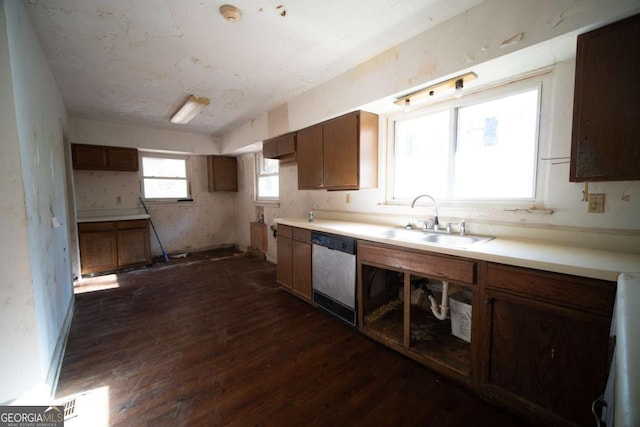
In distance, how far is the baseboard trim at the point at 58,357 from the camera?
1678 mm

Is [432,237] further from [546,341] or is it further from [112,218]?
[112,218]

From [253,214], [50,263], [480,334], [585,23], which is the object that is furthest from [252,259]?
[585,23]

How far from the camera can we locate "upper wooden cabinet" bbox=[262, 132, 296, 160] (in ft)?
11.3

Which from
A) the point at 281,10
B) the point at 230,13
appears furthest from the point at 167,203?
the point at 281,10

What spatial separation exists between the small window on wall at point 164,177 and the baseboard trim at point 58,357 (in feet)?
9.76

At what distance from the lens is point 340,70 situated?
255cm

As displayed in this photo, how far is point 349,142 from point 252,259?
3279mm

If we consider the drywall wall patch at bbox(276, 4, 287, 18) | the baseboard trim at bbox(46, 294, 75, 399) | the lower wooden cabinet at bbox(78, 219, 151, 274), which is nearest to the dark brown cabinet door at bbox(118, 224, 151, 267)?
the lower wooden cabinet at bbox(78, 219, 151, 274)

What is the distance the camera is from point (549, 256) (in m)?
1.39

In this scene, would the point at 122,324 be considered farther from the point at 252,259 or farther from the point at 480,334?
the point at 480,334

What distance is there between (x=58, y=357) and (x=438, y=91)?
143 inches

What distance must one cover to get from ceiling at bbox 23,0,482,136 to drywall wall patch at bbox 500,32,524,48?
332mm

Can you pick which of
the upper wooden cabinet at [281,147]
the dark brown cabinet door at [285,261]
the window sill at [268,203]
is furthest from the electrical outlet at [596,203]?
the window sill at [268,203]

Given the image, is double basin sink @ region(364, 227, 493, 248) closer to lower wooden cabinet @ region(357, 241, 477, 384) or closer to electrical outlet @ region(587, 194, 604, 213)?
lower wooden cabinet @ region(357, 241, 477, 384)
